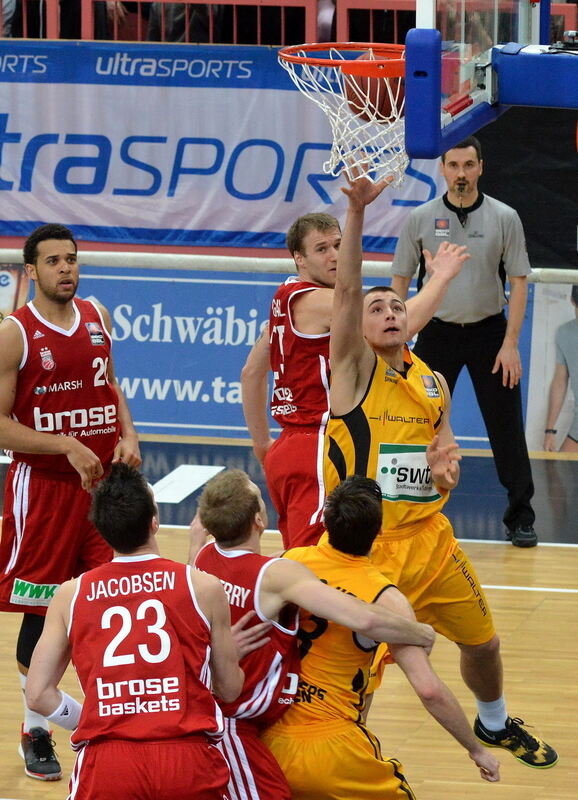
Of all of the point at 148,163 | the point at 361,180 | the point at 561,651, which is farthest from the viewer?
the point at 148,163

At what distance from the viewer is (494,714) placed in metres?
5.44

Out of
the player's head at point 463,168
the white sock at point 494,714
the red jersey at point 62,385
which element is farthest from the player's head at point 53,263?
the player's head at point 463,168

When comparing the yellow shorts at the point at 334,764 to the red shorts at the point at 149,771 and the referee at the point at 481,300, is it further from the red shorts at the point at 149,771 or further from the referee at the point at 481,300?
the referee at the point at 481,300

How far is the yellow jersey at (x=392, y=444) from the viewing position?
5.20m

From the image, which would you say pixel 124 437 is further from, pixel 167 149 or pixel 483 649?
pixel 167 149

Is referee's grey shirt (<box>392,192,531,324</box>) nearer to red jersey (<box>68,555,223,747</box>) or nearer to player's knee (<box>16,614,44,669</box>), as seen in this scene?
player's knee (<box>16,614,44,669</box>)

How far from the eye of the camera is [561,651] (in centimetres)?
667

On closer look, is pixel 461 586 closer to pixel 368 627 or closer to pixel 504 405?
pixel 368 627

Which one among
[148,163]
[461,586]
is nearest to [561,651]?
[461,586]

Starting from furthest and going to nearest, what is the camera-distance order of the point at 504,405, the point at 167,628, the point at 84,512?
the point at 504,405 → the point at 84,512 → the point at 167,628

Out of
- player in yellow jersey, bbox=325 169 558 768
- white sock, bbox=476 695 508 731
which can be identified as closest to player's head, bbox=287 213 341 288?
player in yellow jersey, bbox=325 169 558 768

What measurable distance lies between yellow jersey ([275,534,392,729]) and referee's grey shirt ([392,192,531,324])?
4.08 metres

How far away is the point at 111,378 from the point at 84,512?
0.65 meters

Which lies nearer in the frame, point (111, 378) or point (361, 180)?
point (361, 180)
